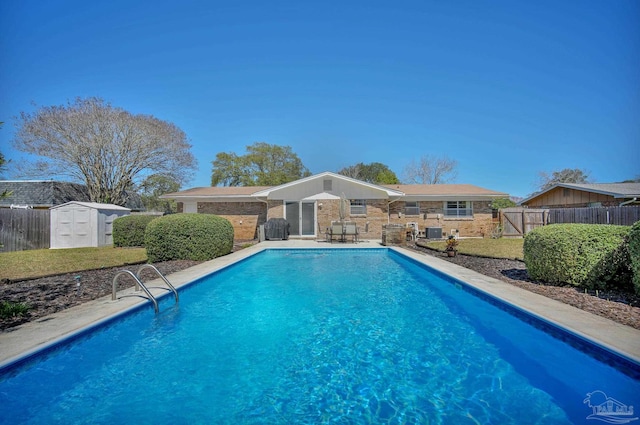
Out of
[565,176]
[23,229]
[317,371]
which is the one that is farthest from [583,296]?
[565,176]

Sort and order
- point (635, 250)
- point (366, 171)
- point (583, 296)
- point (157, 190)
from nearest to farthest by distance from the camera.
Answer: point (635, 250) → point (583, 296) → point (157, 190) → point (366, 171)

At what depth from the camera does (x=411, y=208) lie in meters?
20.2

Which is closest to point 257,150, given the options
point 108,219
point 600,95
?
point 108,219

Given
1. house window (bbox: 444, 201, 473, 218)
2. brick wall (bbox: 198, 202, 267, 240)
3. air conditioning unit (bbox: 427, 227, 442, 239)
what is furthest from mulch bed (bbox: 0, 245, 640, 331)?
house window (bbox: 444, 201, 473, 218)

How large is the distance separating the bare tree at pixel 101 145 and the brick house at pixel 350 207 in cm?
756

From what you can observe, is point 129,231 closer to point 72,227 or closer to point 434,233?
point 72,227

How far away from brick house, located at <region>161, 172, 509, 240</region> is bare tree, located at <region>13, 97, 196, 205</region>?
7556 millimetres

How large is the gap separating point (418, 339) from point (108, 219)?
17300 millimetres

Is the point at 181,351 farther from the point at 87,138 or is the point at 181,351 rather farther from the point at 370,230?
the point at 87,138

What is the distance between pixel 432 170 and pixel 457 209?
66.4 ft

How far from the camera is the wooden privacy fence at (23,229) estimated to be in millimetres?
14438

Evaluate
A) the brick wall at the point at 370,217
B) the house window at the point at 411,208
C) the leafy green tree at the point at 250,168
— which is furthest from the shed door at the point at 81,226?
the leafy green tree at the point at 250,168

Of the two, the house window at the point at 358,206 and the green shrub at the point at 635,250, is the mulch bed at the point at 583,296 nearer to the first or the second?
the green shrub at the point at 635,250

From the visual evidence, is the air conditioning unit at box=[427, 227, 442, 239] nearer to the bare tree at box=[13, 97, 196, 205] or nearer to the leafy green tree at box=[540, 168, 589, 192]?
the bare tree at box=[13, 97, 196, 205]
